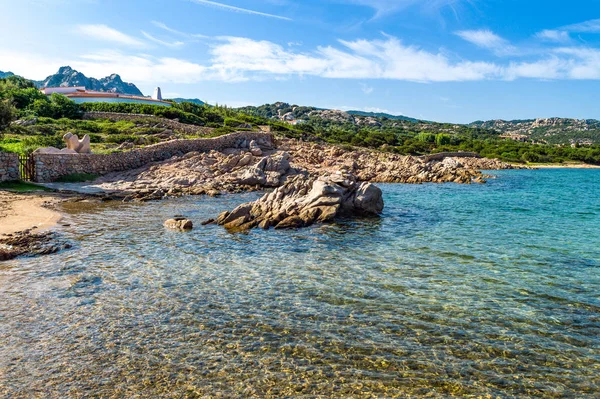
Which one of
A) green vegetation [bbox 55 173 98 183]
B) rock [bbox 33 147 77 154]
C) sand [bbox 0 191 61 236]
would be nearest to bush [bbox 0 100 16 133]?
rock [bbox 33 147 77 154]

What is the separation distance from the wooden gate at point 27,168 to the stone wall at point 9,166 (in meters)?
1.00

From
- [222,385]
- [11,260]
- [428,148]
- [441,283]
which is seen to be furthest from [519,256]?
[428,148]

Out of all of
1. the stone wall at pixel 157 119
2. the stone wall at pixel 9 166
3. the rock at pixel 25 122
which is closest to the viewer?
the stone wall at pixel 9 166

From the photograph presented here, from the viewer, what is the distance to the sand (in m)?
19.2

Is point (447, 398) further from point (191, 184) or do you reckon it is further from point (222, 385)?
point (191, 184)

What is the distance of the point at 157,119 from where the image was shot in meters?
64.6

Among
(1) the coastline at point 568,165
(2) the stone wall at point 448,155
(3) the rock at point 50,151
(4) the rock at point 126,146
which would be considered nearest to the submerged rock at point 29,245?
(3) the rock at point 50,151

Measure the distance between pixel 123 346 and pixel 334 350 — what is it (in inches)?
173

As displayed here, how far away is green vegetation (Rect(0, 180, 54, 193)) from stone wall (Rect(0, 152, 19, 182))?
54 centimetres

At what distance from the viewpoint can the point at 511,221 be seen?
2516 cm

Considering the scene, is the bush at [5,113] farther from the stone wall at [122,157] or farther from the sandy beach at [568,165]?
the sandy beach at [568,165]

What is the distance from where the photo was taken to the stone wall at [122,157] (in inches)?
1310

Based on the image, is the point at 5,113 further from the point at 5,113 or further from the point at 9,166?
the point at 9,166

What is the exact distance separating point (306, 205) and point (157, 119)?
47.7m
